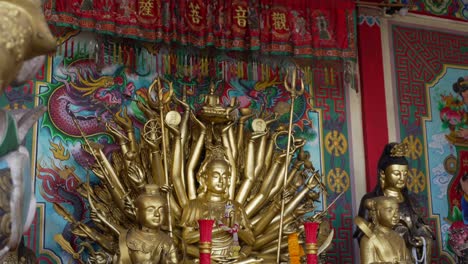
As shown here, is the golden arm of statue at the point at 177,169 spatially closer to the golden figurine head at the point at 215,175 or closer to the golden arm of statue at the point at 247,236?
the golden figurine head at the point at 215,175

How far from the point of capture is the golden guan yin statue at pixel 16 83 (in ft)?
4.66

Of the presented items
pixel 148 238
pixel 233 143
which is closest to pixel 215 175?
pixel 233 143

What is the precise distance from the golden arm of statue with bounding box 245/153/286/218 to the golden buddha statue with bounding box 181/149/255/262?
94 mm

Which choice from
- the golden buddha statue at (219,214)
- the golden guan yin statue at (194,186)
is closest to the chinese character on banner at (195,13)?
the golden guan yin statue at (194,186)

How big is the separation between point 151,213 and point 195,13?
125 cm

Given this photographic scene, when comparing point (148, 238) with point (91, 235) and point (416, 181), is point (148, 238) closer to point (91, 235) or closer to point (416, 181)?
point (91, 235)

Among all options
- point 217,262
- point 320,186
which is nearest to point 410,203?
point 320,186

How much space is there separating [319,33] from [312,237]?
1.65 meters

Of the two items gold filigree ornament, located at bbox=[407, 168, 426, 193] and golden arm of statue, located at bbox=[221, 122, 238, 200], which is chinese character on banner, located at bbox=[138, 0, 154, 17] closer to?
golden arm of statue, located at bbox=[221, 122, 238, 200]

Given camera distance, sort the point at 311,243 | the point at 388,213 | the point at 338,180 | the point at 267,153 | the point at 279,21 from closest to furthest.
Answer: the point at 311,243
the point at 388,213
the point at 267,153
the point at 279,21
the point at 338,180

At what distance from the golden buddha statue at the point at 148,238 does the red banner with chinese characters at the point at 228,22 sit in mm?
951

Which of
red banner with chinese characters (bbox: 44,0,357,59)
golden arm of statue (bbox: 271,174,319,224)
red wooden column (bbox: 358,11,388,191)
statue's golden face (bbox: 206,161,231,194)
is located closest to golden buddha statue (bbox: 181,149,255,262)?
statue's golden face (bbox: 206,161,231,194)

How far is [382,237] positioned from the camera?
11.8ft

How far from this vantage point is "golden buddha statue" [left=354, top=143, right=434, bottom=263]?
3707mm
